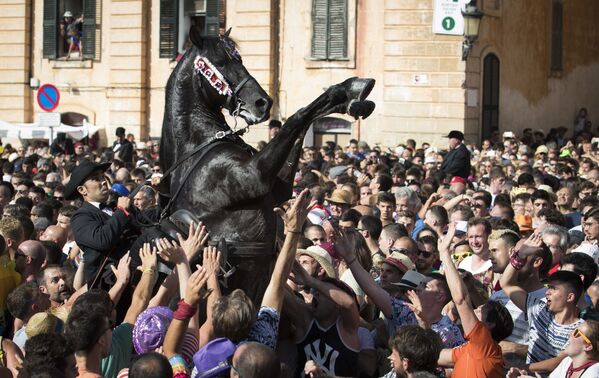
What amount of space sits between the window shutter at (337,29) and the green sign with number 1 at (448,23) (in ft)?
12.3

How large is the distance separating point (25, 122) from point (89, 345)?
25.8m

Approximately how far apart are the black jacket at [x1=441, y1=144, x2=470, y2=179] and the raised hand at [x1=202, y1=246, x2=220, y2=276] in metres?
11.8

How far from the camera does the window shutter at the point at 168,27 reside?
29.0 metres

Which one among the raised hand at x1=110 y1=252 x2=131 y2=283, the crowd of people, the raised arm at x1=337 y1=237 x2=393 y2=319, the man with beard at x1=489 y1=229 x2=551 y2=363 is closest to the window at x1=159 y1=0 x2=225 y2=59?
the crowd of people

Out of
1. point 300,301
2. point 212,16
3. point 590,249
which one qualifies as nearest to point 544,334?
point 300,301

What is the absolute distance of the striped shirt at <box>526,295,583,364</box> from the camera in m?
7.46

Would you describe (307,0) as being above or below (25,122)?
above

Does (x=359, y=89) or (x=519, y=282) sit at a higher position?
(x=359, y=89)

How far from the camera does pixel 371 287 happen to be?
7.59 m

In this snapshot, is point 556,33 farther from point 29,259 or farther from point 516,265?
point 29,259

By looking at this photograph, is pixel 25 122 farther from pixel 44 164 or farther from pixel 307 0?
pixel 44 164

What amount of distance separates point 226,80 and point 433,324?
2108 mm

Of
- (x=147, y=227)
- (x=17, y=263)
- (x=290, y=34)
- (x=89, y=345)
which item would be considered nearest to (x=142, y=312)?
(x=89, y=345)

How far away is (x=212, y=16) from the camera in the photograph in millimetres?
28750
